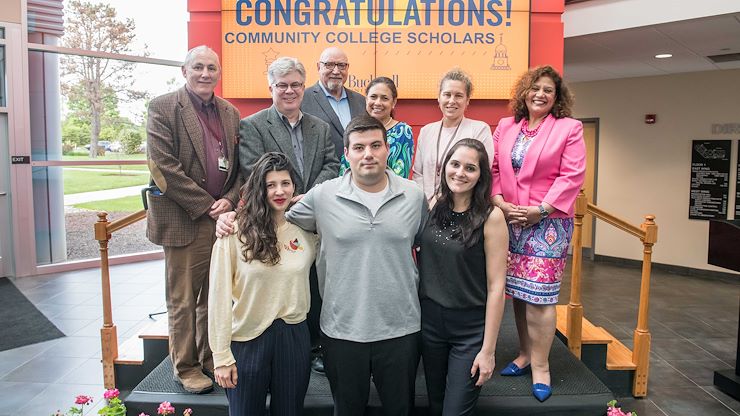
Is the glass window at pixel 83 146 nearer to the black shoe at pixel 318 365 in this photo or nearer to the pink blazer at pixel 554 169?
the black shoe at pixel 318 365

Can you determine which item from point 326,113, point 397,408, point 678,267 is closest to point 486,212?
point 397,408

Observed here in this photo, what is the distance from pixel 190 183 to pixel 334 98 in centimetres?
96

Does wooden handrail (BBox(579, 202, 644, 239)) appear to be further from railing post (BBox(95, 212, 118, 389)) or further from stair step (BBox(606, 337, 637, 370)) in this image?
railing post (BBox(95, 212, 118, 389))

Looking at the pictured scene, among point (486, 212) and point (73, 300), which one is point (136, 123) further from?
point (486, 212)

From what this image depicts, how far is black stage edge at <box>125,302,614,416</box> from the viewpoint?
2.66 meters

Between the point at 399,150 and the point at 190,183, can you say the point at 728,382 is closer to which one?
the point at 399,150

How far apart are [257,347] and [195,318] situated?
881 mm

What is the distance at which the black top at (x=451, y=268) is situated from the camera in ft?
6.83

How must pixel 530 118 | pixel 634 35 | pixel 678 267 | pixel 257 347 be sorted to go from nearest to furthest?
pixel 257 347 → pixel 530 118 → pixel 634 35 → pixel 678 267

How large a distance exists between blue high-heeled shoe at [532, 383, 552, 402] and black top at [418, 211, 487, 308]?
0.86 meters

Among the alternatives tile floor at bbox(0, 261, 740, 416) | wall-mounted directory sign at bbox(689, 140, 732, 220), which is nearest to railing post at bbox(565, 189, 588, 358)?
tile floor at bbox(0, 261, 740, 416)

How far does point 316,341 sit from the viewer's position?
2.93 meters

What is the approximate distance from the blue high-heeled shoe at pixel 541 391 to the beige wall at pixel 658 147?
19.3 feet

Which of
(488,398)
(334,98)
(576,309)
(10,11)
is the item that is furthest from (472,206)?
(10,11)
